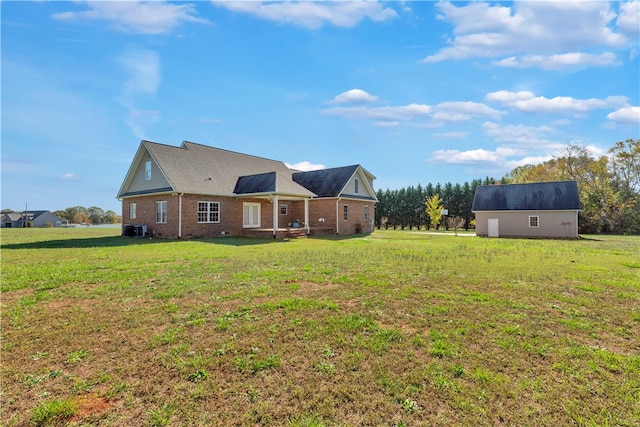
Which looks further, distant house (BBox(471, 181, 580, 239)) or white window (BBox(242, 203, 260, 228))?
distant house (BBox(471, 181, 580, 239))

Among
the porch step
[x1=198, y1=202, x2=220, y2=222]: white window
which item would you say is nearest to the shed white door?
the porch step

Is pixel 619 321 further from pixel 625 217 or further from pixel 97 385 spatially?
pixel 625 217

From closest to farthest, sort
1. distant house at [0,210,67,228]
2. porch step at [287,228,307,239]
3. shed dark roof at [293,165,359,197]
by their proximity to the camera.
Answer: porch step at [287,228,307,239] → shed dark roof at [293,165,359,197] → distant house at [0,210,67,228]

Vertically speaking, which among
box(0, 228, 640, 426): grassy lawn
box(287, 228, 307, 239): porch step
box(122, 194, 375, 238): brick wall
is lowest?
box(0, 228, 640, 426): grassy lawn

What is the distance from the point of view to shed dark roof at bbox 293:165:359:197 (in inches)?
979

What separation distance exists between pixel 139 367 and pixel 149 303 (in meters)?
2.29

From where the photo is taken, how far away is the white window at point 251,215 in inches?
892

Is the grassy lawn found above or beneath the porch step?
beneath

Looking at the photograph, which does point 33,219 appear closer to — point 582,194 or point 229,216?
point 229,216

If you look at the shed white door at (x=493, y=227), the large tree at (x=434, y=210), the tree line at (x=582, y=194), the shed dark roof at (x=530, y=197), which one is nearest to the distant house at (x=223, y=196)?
the shed white door at (x=493, y=227)

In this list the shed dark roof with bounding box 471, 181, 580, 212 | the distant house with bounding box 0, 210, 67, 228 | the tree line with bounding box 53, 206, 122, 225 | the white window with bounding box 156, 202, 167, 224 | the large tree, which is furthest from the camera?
the tree line with bounding box 53, 206, 122, 225

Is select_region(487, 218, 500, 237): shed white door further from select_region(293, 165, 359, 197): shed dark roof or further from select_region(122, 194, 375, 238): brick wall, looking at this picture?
select_region(293, 165, 359, 197): shed dark roof

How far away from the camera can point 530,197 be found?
27.6 metres

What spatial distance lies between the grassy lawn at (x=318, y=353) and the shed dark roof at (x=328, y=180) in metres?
18.3
